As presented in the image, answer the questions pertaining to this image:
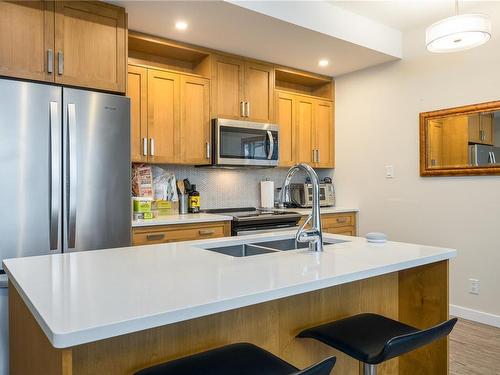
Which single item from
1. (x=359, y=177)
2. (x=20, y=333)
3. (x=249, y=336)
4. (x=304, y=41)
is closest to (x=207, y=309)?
(x=249, y=336)

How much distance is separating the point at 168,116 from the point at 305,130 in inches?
64.3

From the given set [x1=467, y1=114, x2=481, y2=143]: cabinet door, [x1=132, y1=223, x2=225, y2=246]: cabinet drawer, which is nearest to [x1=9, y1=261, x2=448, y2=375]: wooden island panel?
[x1=132, y1=223, x2=225, y2=246]: cabinet drawer

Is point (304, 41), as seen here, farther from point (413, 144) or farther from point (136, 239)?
point (136, 239)

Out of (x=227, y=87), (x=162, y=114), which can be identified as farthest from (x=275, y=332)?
(x=227, y=87)

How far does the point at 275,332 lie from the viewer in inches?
58.5

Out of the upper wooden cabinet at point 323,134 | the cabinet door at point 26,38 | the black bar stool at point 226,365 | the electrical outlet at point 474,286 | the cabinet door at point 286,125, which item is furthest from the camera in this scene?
the upper wooden cabinet at point 323,134

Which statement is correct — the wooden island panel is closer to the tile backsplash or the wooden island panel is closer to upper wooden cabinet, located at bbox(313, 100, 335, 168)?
the tile backsplash

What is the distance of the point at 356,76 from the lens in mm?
4355

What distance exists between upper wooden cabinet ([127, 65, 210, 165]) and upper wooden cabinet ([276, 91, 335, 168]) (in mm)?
932

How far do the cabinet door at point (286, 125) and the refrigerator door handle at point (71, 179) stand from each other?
2.19 metres

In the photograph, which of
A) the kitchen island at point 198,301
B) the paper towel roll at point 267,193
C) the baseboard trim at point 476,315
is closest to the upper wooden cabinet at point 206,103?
the paper towel roll at point 267,193

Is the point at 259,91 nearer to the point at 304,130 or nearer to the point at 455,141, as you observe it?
the point at 304,130

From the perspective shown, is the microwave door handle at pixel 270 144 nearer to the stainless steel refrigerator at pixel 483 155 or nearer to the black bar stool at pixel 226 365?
the stainless steel refrigerator at pixel 483 155

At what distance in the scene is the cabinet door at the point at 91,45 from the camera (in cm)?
260
